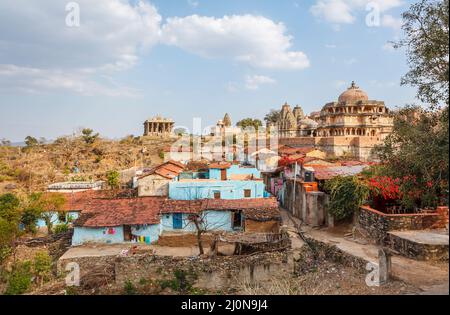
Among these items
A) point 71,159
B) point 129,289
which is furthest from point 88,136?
point 129,289

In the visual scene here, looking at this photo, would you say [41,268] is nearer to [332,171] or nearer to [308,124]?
[332,171]

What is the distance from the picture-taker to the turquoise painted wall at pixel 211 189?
22984 mm

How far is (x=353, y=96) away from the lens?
48.3 meters

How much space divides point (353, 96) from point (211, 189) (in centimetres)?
3316

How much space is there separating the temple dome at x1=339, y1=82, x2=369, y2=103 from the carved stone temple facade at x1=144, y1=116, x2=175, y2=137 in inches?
1420

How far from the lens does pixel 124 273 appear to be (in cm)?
1434

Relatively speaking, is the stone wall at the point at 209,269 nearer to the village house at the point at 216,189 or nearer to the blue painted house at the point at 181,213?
the blue painted house at the point at 181,213

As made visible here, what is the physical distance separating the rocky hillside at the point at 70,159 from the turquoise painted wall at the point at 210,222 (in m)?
26.2

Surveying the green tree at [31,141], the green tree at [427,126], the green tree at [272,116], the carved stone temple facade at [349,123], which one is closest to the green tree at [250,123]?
the green tree at [272,116]

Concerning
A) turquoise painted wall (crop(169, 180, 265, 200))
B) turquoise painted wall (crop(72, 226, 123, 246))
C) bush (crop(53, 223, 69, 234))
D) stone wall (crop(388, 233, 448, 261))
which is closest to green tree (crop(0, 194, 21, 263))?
bush (crop(53, 223, 69, 234))

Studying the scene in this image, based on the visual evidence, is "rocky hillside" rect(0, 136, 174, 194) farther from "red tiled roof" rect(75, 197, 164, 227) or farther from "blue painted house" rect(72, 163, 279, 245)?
"blue painted house" rect(72, 163, 279, 245)

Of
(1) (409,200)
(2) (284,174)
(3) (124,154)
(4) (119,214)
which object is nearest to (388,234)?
(1) (409,200)
